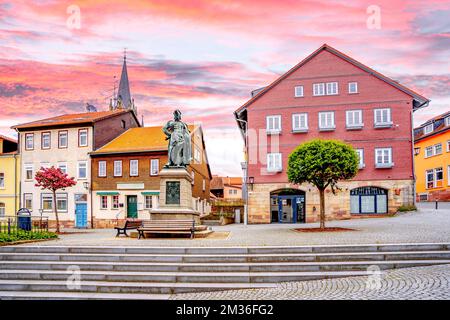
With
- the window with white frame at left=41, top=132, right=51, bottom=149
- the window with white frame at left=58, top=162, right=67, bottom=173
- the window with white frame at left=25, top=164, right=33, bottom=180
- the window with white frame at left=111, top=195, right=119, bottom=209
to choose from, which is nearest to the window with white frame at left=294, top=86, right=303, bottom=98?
the window with white frame at left=111, top=195, right=119, bottom=209

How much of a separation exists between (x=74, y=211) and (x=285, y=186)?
1833cm

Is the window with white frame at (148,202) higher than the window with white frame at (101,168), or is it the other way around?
the window with white frame at (101,168)

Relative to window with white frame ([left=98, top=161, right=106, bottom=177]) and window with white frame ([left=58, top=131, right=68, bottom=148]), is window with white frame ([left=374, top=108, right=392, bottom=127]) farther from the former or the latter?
window with white frame ([left=58, top=131, right=68, bottom=148])

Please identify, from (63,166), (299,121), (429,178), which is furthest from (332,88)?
(63,166)

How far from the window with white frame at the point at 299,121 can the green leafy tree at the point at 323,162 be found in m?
13.2

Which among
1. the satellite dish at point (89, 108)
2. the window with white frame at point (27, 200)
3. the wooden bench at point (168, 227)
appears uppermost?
the satellite dish at point (89, 108)

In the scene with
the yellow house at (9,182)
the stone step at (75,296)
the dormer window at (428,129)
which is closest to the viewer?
the stone step at (75,296)

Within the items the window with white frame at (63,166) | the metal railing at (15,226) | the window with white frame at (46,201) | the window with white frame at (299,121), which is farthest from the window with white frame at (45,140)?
the window with white frame at (299,121)

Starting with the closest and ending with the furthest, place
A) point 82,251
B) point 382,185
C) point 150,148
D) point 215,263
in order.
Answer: point 215,263
point 82,251
point 382,185
point 150,148

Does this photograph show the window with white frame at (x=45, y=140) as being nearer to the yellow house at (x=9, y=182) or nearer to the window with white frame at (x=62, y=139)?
the window with white frame at (x=62, y=139)

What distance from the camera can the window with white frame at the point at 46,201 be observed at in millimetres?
→ 37375

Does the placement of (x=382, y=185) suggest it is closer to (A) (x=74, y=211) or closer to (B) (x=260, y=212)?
(B) (x=260, y=212)

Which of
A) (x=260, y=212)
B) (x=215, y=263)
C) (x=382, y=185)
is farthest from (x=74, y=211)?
(x=215, y=263)

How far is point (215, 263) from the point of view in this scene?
36.3 feet
